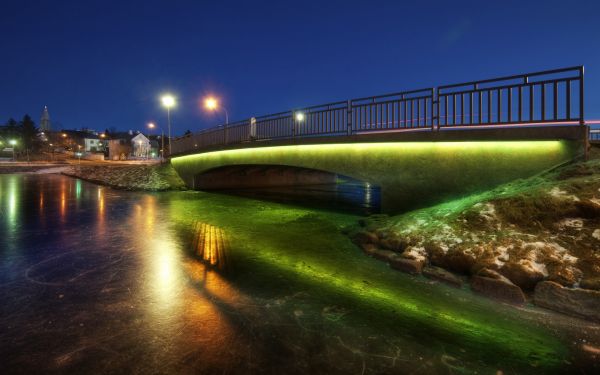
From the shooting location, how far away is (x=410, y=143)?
461 inches

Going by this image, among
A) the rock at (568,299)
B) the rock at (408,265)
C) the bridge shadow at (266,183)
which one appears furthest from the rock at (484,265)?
the bridge shadow at (266,183)

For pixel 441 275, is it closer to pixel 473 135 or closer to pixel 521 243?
pixel 521 243

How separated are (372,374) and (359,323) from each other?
1.14 metres

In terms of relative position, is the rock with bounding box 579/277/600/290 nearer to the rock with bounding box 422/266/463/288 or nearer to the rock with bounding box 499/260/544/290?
the rock with bounding box 499/260/544/290

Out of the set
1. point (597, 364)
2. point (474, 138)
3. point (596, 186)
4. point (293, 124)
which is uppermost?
point (293, 124)

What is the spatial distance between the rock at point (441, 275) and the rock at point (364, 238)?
87.6 inches

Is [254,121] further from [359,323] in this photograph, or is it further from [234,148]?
[359,323]

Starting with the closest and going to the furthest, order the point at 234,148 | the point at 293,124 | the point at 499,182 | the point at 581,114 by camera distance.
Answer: the point at 581,114 < the point at 499,182 < the point at 293,124 < the point at 234,148

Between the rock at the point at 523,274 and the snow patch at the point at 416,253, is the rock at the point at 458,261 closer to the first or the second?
the snow patch at the point at 416,253

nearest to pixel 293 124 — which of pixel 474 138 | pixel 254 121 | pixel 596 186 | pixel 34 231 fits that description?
pixel 254 121

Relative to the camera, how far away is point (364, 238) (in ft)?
30.9

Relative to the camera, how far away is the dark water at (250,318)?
153 inches

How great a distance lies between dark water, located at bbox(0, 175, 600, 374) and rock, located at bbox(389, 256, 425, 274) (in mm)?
238

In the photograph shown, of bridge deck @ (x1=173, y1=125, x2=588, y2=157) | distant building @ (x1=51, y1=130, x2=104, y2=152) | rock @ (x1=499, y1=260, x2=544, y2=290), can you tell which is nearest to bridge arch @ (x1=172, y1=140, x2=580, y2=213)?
bridge deck @ (x1=173, y1=125, x2=588, y2=157)
